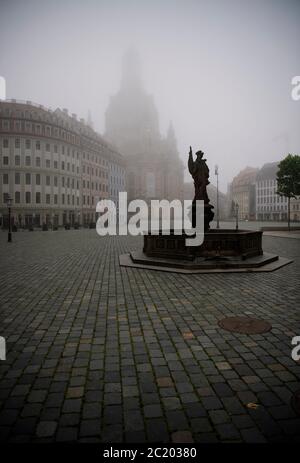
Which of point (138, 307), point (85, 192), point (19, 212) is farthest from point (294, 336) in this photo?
point (85, 192)

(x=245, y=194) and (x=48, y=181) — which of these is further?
(x=245, y=194)

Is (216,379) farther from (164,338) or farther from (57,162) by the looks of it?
(57,162)

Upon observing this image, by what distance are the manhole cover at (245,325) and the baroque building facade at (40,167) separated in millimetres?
48067

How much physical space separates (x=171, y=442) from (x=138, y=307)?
415 centimetres

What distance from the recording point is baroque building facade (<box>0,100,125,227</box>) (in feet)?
181

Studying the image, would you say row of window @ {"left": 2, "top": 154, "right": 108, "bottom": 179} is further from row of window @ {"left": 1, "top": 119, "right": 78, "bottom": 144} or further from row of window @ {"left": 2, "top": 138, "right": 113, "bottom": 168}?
row of window @ {"left": 1, "top": 119, "right": 78, "bottom": 144}

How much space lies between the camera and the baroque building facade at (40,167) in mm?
55062

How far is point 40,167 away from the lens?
189ft

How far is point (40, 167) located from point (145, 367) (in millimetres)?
58355

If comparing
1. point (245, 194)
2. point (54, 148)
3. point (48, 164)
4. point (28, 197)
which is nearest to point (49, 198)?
point (28, 197)

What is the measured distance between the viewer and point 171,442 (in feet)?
9.34

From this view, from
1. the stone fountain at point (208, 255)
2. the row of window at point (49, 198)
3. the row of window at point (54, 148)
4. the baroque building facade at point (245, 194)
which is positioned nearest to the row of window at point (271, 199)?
the baroque building facade at point (245, 194)

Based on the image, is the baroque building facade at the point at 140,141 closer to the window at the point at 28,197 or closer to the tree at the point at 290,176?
the window at the point at 28,197

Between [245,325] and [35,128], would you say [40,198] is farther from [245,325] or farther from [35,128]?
[245,325]
